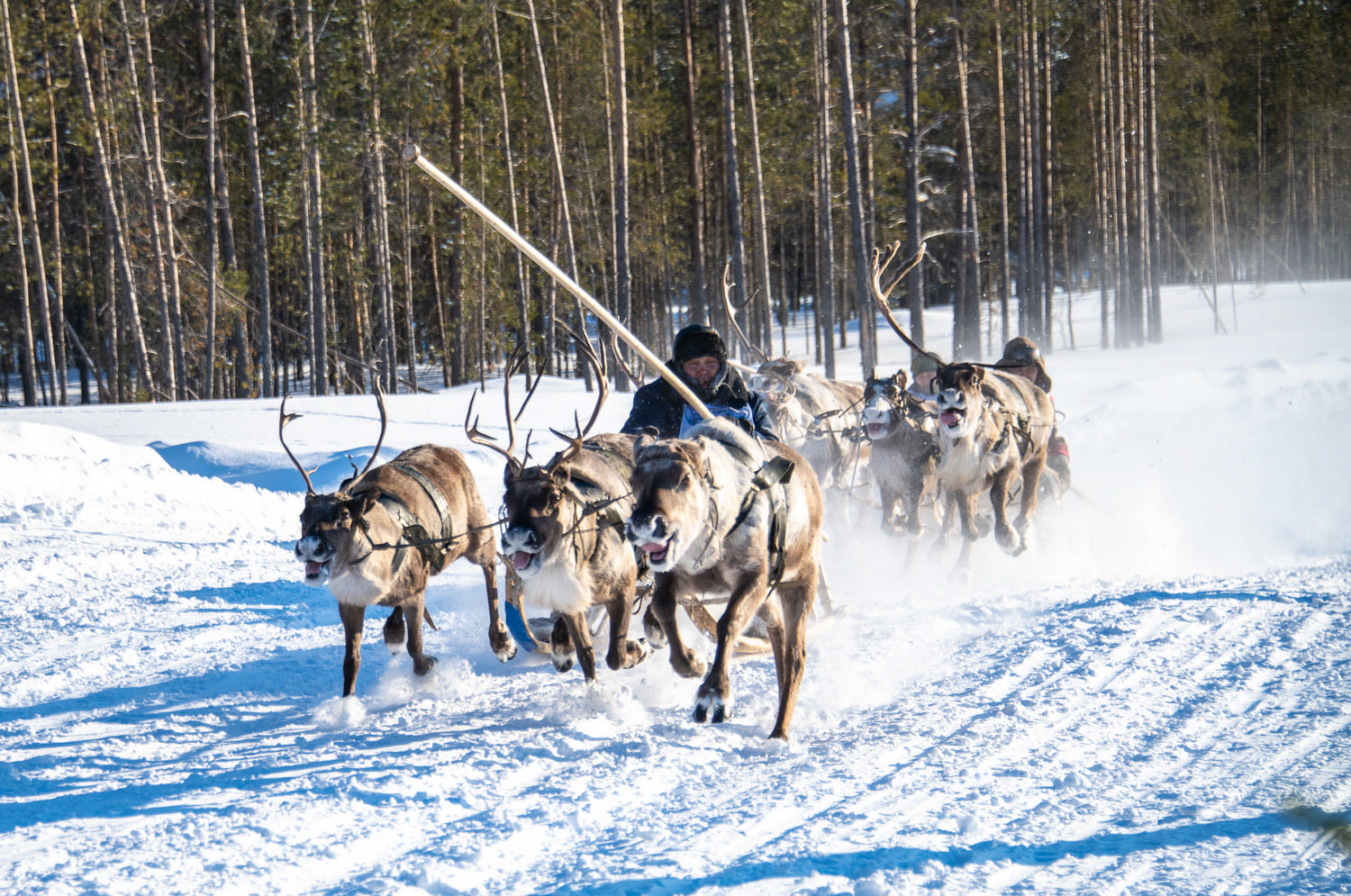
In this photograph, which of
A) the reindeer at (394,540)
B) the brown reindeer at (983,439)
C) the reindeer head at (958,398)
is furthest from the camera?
the brown reindeer at (983,439)

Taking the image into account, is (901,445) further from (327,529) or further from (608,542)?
(327,529)

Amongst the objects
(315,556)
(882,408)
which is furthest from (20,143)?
(315,556)

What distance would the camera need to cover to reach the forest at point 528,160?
21.5 m

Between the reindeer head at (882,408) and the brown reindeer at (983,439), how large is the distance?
39 centimetres

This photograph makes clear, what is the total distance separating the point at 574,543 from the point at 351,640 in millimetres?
1429

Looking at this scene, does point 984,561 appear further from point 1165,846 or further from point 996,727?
point 1165,846

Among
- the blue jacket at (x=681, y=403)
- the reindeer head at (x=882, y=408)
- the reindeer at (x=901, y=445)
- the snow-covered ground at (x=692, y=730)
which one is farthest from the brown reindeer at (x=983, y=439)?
the blue jacket at (x=681, y=403)

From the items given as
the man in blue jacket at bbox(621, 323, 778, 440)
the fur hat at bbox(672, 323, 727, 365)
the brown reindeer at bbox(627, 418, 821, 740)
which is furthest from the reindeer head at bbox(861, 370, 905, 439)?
the brown reindeer at bbox(627, 418, 821, 740)

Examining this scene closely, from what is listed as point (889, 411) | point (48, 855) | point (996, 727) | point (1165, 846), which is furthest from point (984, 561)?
point (48, 855)

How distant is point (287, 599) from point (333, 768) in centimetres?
395

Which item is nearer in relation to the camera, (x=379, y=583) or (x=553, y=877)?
(x=553, y=877)

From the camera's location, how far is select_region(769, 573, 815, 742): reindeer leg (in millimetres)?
4855

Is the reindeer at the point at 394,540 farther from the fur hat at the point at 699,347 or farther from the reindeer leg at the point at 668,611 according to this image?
the fur hat at the point at 699,347

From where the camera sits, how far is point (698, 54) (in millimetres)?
27391
